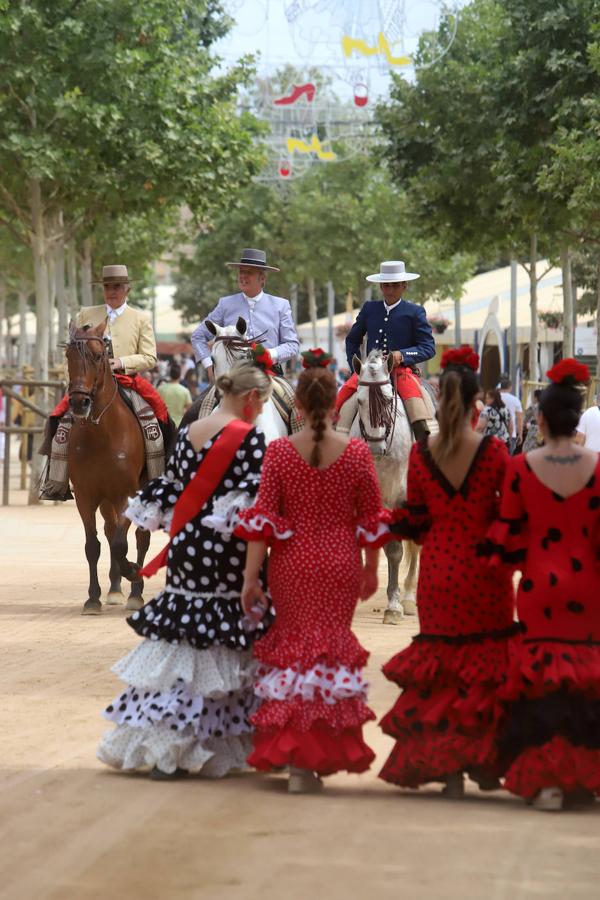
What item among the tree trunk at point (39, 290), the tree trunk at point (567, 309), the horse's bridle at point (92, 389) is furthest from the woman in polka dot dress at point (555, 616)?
the tree trunk at point (567, 309)

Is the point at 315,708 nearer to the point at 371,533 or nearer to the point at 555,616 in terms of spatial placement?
the point at 371,533

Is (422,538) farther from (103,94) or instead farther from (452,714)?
(103,94)

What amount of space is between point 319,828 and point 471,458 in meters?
1.74

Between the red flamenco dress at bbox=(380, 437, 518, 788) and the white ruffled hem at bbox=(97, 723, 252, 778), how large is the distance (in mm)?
777

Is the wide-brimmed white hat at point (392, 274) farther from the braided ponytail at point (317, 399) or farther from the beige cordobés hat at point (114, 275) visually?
the braided ponytail at point (317, 399)

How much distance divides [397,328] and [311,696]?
7.38 metres

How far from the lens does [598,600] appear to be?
7.00m

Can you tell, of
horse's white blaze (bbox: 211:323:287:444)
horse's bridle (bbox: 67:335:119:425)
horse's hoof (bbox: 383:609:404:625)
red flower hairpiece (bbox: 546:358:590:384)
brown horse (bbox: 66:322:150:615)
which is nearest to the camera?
red flower hairpiece (bbox: 546:358:590:384)

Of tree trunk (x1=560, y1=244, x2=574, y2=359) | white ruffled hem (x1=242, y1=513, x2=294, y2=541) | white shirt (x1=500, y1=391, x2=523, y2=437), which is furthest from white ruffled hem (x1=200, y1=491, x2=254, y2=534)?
tree trunk (x1=560, y1=244, x2=574, y2=359)

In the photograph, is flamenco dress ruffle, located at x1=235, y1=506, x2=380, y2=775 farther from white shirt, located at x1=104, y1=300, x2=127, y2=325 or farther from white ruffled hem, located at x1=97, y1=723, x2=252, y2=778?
white shirt, located at x1=104, y1=300, x2=127, y2=325

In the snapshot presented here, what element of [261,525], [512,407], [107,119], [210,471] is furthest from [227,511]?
[107,119]

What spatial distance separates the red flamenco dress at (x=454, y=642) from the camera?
7062mm

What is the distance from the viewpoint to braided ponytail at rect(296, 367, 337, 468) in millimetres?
7297

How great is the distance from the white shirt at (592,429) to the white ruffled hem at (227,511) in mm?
6200
